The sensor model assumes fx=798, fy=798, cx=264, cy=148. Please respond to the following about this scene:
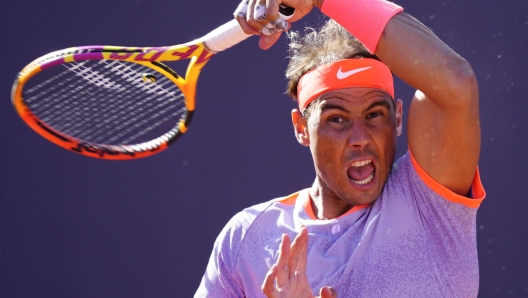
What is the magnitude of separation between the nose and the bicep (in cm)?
15

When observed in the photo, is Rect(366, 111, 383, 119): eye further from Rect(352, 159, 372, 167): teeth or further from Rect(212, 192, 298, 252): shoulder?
Rect(212, 192, 298, 252): shoulder

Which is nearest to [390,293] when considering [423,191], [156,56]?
[423,191]

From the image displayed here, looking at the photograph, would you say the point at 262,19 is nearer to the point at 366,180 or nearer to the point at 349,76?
the point at 349,76

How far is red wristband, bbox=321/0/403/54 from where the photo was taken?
90.1 inches

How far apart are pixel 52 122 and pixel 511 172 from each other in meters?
2.07

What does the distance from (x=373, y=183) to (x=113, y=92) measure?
1280 millimetres

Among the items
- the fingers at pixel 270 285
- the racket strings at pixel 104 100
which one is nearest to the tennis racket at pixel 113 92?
the racket strings at pixel 104 100

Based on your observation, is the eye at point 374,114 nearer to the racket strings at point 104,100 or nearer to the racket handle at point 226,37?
the racket handle at point 226,37

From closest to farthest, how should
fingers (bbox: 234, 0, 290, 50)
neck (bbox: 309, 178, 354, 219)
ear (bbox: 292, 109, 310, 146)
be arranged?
fingers (bbox: 234, 0, 290, 50)
neck (bbox: 309, 178, 354, 219)
ear (bbox: 292, 109, 310, 146)

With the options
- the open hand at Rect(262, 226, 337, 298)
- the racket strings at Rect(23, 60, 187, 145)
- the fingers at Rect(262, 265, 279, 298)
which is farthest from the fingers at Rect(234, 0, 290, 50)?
the fingers at Rect(262, 265, 279, 298)

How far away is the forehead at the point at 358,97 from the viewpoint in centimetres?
247

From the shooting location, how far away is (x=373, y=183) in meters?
2.45

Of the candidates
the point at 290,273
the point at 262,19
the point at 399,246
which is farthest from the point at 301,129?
the point at 290,273

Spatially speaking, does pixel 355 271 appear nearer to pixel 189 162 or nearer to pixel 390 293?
pixel 390 293
